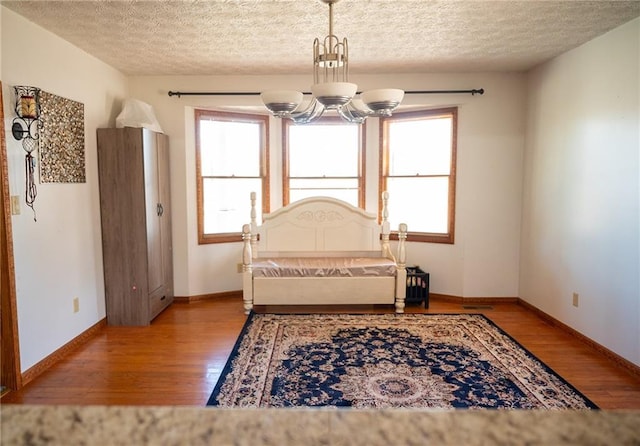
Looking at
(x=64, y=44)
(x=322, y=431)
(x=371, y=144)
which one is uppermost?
(x=64, y=44)

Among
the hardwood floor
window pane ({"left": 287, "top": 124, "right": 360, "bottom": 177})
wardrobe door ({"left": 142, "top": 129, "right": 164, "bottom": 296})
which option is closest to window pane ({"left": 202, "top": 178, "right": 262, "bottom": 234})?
window pane ({"left": 287, "top": 124, "right": 360, "bottom": 177})

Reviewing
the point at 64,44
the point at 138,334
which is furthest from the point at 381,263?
the point at 64,44

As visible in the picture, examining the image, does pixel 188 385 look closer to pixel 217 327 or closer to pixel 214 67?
pixel 217 327

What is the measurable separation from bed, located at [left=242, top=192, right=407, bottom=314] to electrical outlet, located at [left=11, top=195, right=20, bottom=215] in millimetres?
1906

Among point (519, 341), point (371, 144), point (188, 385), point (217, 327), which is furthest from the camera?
point (371, 144)

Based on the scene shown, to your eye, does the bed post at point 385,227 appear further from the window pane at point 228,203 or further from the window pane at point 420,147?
the window pane at point 228,203

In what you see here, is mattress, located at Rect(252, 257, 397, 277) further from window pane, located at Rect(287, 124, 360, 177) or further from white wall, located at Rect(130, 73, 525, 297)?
window pane, located at Rect(287, 124, 360, 177)

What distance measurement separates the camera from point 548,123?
4000 mm

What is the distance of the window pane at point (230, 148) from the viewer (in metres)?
4.72

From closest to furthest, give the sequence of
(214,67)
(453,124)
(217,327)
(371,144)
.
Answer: (217,327) < (214,67) < (453,124) < (371,144)

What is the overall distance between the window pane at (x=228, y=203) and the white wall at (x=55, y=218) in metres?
1.21

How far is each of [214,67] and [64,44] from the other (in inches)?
50.7

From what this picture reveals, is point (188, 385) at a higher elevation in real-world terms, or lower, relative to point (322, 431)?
lower

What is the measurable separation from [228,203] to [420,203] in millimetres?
2202
